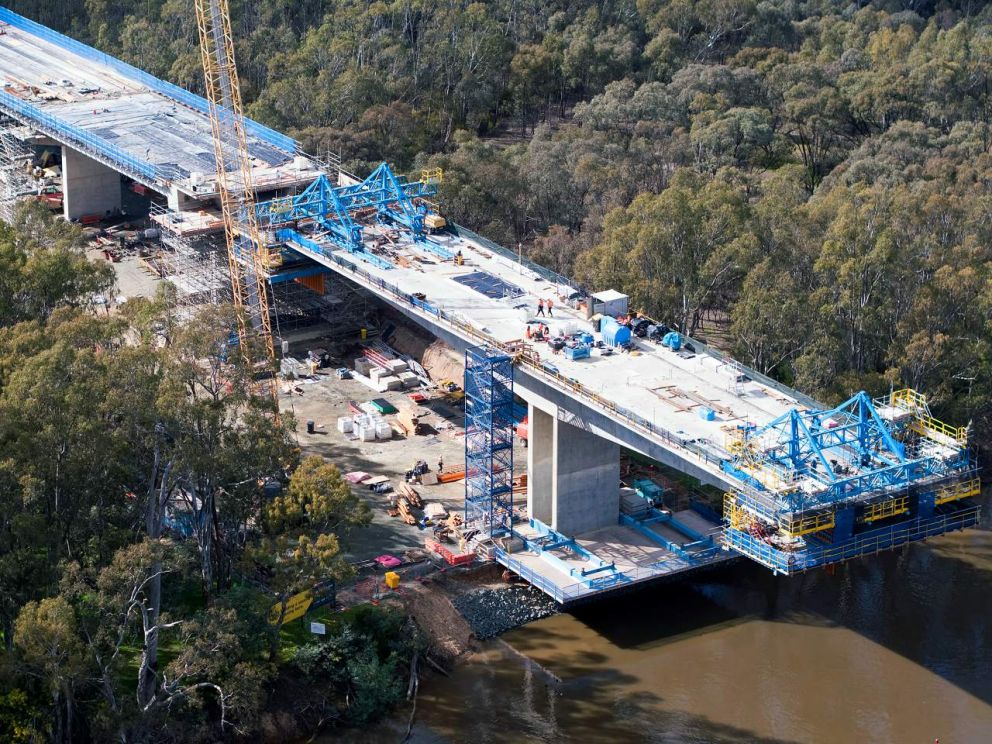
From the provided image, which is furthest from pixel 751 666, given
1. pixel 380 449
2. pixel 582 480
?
pixel 380 449

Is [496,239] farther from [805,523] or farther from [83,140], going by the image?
[805,523]

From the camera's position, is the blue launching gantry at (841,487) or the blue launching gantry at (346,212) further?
the blue launching gantry at (346,212)

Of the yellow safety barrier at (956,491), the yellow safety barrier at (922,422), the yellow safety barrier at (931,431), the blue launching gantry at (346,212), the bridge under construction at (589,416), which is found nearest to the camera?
the bridge under construction at (589,416)

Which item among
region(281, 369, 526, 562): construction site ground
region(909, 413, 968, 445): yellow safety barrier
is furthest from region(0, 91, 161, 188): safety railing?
region(909, 413, 968, 445): yellow safety barrier

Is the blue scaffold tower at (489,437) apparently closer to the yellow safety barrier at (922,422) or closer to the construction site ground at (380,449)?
the construction site ground at (380,449)

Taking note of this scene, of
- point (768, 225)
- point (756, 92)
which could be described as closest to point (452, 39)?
point (756, 92)

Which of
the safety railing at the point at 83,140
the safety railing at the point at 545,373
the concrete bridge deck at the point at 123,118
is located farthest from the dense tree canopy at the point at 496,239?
the safety railing at the point at 83,140
